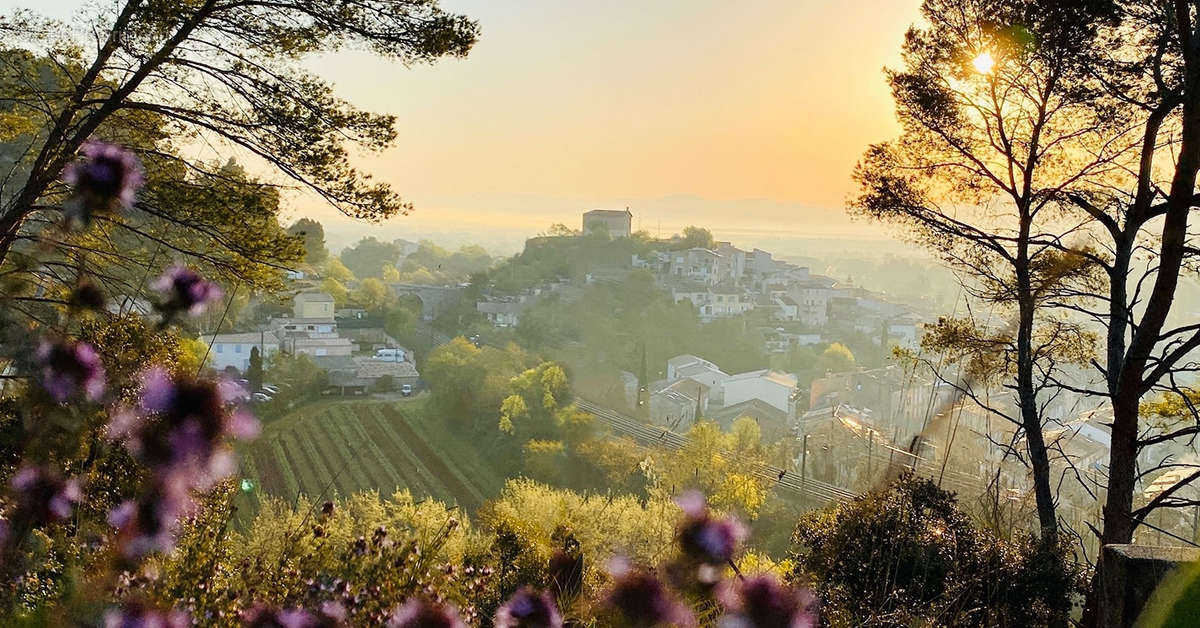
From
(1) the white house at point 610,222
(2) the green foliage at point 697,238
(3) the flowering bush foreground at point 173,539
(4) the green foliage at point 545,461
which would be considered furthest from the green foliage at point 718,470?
(1) the white house at point 610,222

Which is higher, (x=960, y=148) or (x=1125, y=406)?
(x=960, y=148)

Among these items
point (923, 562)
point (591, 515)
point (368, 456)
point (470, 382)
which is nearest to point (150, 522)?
point (923, 562)

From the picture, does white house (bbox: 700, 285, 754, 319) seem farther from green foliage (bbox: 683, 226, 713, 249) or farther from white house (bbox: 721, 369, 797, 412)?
white house (bbox: 721, 369, 797, 412)

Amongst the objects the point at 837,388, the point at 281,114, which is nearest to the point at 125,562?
the point at 281,114

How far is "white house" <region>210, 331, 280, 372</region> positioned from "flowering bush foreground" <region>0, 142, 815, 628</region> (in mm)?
19008

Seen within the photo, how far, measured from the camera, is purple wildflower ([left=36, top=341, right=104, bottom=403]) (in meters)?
1.85

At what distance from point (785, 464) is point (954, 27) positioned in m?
14.8

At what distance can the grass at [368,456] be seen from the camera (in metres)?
16.5

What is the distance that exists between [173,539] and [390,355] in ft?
85.3

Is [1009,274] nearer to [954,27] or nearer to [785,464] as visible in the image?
[954,27]

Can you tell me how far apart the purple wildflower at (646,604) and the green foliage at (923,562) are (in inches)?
60.9

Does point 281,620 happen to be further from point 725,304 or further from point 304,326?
point 725,304

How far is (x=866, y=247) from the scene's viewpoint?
6031 cm

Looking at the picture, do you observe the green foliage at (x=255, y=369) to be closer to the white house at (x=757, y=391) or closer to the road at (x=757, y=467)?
the road at (x=757, y=467)
